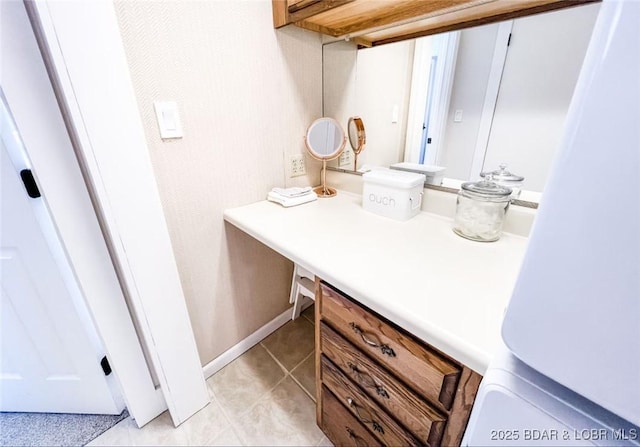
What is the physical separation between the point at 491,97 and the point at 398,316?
2.63ft

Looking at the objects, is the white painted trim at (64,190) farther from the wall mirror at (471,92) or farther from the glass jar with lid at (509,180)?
the glass jar with lid at (509,180)

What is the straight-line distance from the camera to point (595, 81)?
221 millimetres

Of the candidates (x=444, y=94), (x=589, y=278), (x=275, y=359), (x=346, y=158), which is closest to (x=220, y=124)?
(x=346, y=158)

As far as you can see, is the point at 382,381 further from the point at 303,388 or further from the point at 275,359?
the point at 275,359

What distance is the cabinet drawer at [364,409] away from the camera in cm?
68

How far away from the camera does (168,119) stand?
0.87m

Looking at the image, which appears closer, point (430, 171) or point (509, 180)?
point (509, 180)

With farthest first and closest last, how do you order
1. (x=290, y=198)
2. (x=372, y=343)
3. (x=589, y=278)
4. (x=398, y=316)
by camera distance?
(x=290, y=198) → (x=372, y=343) → (x=398, y=316) → (x=589, y=278)

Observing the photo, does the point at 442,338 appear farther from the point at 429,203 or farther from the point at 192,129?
the point at 192,129

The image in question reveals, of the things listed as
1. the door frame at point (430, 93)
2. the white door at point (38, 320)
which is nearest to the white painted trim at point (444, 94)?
the door frame at point (430, 93)

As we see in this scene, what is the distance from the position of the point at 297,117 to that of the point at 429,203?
73 cm

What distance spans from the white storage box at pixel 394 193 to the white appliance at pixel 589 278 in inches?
26.0

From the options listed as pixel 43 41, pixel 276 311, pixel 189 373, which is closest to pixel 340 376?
pixel 189 373

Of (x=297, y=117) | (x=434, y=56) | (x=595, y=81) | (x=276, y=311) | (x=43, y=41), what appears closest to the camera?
(x=595, y=81)
